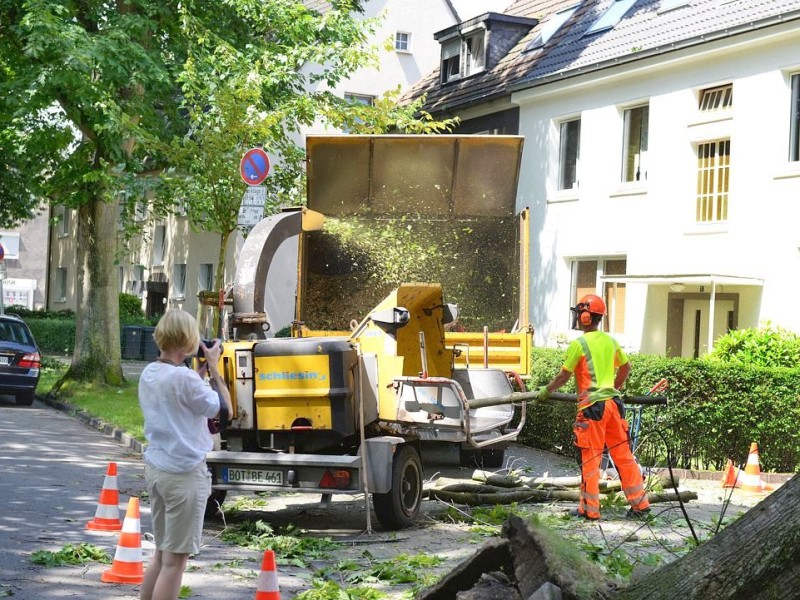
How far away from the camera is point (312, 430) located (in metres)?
8.88

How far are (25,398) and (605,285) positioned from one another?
1119 cm

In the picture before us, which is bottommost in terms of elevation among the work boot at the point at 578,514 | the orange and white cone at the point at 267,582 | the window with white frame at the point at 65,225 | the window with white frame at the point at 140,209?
the work boot at the point at 578,514

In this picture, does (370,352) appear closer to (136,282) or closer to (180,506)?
(180,506)

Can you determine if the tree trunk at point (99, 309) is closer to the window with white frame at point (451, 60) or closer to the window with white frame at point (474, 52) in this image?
the window with white frame at point (474, 52)

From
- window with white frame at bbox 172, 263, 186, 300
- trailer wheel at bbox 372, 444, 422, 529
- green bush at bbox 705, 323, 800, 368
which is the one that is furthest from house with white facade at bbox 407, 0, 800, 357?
window with white frame at bbox 172, 263, 186, 300

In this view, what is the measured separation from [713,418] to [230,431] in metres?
6.10

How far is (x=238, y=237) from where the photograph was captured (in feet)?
109

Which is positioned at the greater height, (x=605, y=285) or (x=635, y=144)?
(x=635, y=144)

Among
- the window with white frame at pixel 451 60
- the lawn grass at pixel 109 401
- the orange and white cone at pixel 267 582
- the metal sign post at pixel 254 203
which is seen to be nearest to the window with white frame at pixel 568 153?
the window with white frame at pixel 451 60

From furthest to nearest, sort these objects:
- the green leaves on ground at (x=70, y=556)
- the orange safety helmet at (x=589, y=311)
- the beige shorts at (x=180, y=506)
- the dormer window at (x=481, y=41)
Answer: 1. the dormer window at (x=481, y=41)
2. the orange safety helmet at (x=589, y=311)
3. the green leaves on ground at (x=70, y=556)
4. the beige shorts at (x=180, y=506)

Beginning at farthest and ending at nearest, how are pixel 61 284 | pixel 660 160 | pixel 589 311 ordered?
1. pixel 61 284
2. pixel 660 160
3. pixel 589 311

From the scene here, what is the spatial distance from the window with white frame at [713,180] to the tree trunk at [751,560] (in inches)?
658

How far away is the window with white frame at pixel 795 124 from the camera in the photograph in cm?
1897

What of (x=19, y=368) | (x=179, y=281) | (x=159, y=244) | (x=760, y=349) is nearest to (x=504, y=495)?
(x=760, y=349)
